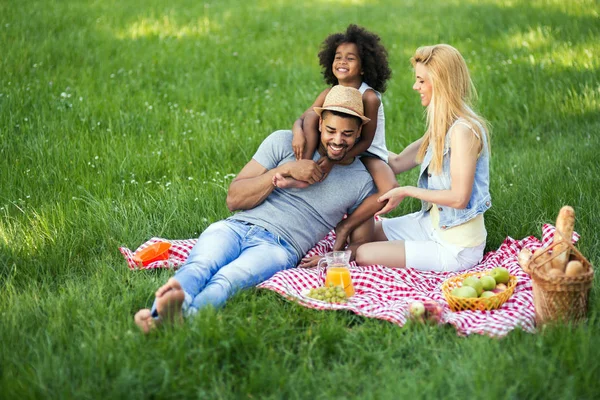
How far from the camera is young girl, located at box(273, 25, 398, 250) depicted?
15.8 ft

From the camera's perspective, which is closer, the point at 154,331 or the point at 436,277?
the point at 154,331

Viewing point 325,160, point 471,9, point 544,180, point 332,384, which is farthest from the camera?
point 471,9

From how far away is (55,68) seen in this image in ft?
27.8

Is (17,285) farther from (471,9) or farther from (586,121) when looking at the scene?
(471,9)

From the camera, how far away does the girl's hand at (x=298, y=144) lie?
15.6ft

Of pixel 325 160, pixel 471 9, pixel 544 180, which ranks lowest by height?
pixel 544 180

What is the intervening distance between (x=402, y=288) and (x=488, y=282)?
1.83 ft

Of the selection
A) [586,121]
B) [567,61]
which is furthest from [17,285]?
[567,61]

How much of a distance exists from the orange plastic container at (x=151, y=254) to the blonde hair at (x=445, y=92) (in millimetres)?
1936

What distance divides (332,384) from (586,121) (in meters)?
5.15

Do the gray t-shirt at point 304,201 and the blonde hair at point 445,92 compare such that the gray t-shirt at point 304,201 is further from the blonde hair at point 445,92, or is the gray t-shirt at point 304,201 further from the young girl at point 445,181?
the blonde hair at point 445,92

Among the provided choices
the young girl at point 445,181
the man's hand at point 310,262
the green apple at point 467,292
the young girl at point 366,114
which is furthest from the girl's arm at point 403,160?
the green apple at point 467,292

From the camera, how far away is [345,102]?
181 inches

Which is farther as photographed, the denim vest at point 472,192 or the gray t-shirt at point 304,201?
the gray t-shirt at point 304,201
